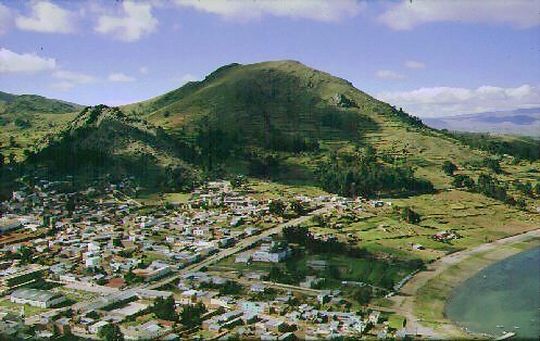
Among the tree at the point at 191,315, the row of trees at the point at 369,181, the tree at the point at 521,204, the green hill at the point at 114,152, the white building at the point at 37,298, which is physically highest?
the green hill at the point at 114,152

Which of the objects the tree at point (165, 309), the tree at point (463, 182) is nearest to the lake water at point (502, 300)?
the tree at point (165, 309)

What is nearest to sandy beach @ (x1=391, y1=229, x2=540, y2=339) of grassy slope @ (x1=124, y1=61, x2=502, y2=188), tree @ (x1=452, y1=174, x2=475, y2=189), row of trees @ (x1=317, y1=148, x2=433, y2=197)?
tree @ (x1=452, y1=174, x2=475, y2=189)

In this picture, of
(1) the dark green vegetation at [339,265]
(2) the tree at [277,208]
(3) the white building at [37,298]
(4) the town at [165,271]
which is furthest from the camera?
(2) the tree at [277,208]

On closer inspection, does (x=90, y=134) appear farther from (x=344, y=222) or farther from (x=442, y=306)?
(x=442, y=306)

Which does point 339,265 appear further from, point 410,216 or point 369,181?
point 369,181

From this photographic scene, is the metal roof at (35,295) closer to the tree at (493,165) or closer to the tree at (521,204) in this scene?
the tree at (521,204)

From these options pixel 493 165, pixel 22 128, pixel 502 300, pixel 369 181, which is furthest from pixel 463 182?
pixel 22 128
